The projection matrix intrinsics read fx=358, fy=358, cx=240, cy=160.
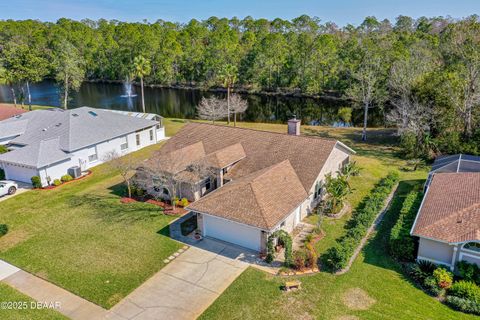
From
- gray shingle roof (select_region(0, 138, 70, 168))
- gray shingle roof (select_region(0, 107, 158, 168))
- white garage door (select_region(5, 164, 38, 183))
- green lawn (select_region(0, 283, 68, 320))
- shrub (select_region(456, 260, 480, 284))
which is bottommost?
green lawn (select_region(0, 283, 68, 320))

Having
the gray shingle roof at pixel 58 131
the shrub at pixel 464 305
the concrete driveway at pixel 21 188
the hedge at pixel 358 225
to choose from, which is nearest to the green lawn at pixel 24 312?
the hedge at pixel 358 225

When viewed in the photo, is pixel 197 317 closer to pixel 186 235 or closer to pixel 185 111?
pixel 186 235

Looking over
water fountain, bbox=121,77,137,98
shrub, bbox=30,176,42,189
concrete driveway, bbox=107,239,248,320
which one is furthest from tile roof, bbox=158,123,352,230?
water fountain, bbox=121,77,137,98

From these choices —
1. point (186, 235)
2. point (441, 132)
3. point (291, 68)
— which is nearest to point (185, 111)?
point (291, 68)

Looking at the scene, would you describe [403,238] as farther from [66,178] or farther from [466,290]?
[66,178]

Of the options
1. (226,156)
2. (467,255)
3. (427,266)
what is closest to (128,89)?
(226,156)

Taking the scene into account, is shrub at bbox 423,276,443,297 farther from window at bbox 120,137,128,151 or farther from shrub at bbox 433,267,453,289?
window at bbox 120,137,128,151

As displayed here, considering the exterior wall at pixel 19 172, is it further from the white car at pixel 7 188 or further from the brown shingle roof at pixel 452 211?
the brown shingle roof at pixel 452 211
